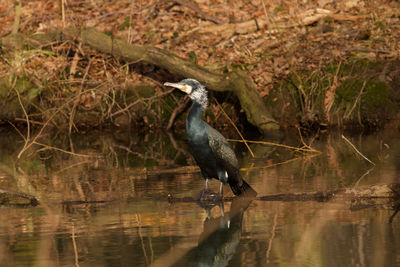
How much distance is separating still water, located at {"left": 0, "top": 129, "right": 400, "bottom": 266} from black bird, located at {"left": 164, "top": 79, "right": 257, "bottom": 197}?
0.25 metres

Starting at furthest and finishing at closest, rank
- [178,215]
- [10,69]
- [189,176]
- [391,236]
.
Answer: [10,69], [189,176], [178,215], [391,236]

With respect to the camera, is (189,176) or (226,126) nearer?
(189,176)

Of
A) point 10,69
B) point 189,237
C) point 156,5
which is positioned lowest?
point 189,237

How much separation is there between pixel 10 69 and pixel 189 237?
9.42 metres

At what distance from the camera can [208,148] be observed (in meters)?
7.08

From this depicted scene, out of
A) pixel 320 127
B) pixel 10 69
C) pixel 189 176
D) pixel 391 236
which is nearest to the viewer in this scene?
pixel 391 236

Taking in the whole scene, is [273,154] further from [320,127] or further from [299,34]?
[299,34]

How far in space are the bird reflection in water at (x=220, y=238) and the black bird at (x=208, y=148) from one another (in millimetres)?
310

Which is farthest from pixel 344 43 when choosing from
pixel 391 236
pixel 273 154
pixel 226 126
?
pixel 391 236

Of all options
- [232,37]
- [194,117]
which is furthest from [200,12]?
[194,117]

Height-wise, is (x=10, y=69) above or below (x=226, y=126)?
above

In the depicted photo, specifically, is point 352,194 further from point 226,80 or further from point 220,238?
point 226,80

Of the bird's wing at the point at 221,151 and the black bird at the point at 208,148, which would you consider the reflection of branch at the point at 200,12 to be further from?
the bird's wing at the point at 221,151

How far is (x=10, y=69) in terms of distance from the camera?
46.4ft
